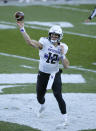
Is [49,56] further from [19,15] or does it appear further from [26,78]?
[26,78]

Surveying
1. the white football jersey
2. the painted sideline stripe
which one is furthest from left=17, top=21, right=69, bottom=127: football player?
the painted sideline stripe

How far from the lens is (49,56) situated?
9.76m

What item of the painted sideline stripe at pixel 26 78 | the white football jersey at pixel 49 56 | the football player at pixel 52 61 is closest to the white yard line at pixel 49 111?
the football player at pixel 52 61

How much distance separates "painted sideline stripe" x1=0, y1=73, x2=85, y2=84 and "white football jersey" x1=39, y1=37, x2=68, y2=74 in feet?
12.0

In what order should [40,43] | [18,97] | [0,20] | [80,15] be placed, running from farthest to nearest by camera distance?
[80,15], [0,20], [18,97], [40,43]

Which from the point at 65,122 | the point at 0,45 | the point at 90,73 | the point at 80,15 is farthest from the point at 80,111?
the point at 80,15

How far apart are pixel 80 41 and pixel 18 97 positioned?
27.4 feet

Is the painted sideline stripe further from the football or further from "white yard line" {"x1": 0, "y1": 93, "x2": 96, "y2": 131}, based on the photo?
the football

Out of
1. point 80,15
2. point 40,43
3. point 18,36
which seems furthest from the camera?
point 80,15

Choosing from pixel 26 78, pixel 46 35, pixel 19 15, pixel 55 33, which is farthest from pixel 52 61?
pixel 46 35

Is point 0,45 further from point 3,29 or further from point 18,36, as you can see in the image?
point 3,29

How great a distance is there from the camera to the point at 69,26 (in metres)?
23.3

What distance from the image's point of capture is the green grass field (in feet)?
42.4

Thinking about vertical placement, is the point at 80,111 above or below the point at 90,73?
above
